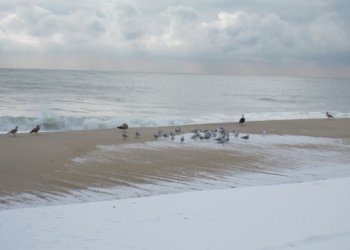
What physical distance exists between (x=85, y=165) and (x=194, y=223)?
5816mm

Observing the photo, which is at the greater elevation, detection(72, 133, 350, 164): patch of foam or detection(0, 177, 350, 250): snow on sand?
detection(72, 133, 350, 164): patch of foam

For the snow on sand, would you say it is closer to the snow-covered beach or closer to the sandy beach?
the snow-covered beach

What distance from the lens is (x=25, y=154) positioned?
12.2 m

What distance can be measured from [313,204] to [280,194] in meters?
0.75

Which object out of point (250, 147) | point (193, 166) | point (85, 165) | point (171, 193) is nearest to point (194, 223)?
point (171, 193)

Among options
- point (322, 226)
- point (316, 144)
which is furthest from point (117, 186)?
point (316, 144)

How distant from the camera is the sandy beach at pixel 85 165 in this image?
942cm

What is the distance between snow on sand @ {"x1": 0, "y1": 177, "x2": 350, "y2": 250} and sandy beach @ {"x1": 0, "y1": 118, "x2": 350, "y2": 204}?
8.17ft

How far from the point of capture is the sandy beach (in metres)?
9.42

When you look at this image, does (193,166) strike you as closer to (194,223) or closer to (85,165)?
(85,165)

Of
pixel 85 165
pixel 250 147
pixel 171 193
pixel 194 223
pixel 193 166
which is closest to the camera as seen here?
pixel 194 223

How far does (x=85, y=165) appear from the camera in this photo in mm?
11203

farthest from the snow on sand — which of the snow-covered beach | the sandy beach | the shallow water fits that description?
the sandy beach

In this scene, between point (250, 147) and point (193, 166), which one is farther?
point (250, 147)
